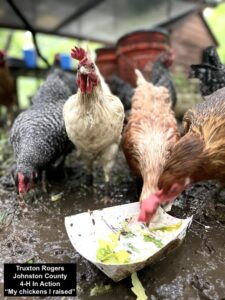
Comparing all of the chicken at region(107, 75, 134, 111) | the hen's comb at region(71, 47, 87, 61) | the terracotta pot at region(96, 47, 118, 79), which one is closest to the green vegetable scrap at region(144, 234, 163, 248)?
the hen's comb at region(71, 47, 87, 61)

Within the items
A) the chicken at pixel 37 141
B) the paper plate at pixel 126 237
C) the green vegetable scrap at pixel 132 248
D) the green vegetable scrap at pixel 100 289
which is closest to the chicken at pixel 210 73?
the chicken at pixel 37 141

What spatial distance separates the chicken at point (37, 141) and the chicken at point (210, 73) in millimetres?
2022

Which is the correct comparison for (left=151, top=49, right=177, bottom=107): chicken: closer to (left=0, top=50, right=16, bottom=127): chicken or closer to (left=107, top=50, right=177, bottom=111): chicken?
(left=107, top=50, right=177, bottom=111): chicken

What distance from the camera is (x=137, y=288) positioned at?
275cm

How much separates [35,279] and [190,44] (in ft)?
29.9

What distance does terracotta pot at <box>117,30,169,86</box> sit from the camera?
690 centimetres

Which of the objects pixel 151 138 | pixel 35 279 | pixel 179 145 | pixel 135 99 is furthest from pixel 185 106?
pixel 35 279

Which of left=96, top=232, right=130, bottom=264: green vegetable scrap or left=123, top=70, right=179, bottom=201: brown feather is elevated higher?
left=123, top=70, right=179, bottom=201: brown feather

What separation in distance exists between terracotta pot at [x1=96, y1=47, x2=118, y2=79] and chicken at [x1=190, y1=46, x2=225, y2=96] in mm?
3022

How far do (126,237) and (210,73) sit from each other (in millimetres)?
2824

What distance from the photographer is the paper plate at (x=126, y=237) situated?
2.70 metres

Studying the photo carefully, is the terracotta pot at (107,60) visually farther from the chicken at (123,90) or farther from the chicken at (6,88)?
the chicken at (6,88)

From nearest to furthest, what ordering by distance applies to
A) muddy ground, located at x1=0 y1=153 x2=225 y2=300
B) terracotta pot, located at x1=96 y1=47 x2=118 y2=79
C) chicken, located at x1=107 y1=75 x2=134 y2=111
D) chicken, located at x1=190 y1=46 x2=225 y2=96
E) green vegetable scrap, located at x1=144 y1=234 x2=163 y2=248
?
1. muddy ground, located at x1=0 y1=153 x2=225 y2=300
2. green vegetable scrap, located at x1=144 y1=234 x2=163 y2=248
3. chicken, located at x1=190 y1=46 x2=225 y2=96
4. chicken, located at x1=107 y1=75 x2=134 y2=111
5. terracotta pot, located at x1=96 y1=47 x2=118 y2=79

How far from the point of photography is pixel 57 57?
322 inches
